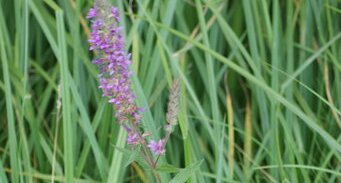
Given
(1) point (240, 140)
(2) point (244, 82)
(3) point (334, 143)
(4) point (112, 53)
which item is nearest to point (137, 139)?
(4) point (112, 53)

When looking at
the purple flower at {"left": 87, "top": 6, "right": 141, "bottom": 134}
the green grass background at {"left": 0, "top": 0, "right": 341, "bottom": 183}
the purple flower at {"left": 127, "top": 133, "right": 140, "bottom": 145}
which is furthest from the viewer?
the green grass background at {"left": 0, "top": 0, "right": 341, "bottom": 183}

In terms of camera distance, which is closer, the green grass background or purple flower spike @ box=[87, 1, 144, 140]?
purple flower spike @ box=[87, 1, 144, 140]

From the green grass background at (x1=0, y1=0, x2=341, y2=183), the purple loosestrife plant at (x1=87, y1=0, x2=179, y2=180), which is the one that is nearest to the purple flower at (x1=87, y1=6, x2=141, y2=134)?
the purple loosestrife plant at (x1=87, y1=0, x2=179, y2=180)

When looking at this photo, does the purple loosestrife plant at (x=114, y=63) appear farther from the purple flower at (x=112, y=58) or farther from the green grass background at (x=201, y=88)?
the green grass background at (x=201, y=88)

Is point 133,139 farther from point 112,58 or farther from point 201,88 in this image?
point 201,88

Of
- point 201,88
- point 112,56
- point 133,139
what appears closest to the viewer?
point 112,56

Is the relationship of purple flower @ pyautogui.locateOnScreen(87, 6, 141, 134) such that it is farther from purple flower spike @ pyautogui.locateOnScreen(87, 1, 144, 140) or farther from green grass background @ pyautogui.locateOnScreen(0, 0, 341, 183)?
green grass background @ pyautogui.locateOnScreen(0, 0, 341, 183)

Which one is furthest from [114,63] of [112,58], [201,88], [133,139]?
[201,88]

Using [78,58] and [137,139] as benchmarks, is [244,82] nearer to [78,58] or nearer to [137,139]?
[78,58]

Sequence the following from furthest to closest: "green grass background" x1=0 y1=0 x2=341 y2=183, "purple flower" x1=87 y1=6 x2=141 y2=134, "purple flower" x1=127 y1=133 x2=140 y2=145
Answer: "green grass background" x1=0 y1=0 x2=341 y2=183, "purple flower" x1=127 y1=133 x2=140 y2=145, "purple flower" x1=87 y1=6 x2=141 y2=134
